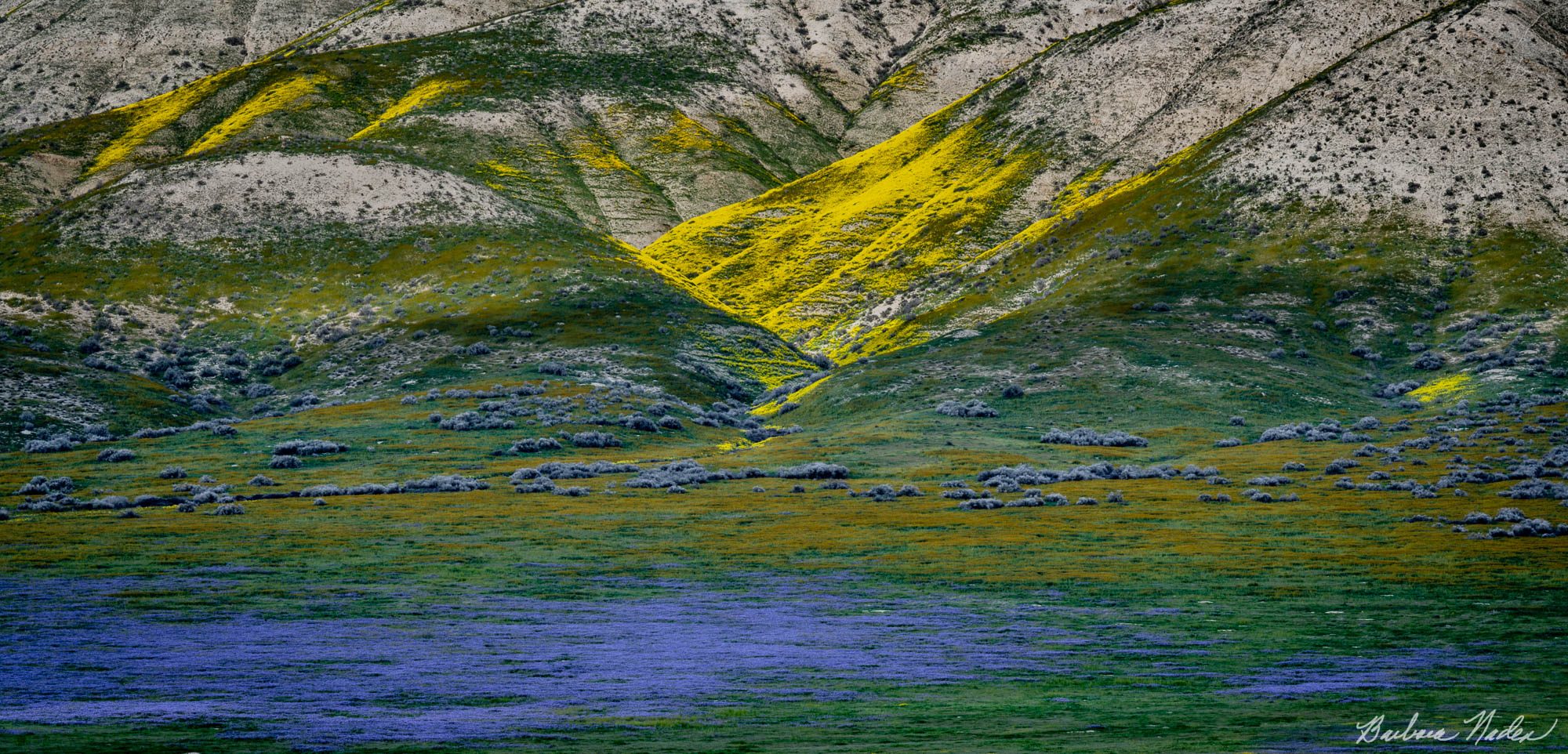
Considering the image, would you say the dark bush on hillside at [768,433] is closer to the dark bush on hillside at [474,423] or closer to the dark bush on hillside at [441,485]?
the dark bush on hillside at [474,423]

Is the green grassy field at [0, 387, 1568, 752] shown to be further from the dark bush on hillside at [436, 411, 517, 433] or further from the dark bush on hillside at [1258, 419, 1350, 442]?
the dark bush on hillside at [436, 411, 517, 433]

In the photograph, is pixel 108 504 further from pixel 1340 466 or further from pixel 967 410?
pixel 1340 466

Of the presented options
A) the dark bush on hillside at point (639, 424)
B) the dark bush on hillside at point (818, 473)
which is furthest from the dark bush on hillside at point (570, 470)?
the dark bush on hillside at point (639, 424)

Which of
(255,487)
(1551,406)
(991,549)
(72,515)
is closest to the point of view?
(991,549)

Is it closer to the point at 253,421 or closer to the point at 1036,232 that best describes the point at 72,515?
the point at 253,421

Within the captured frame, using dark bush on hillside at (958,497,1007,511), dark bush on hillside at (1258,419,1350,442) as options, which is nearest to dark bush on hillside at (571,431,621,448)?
dark bush on hillside at (958,497,1007,511)

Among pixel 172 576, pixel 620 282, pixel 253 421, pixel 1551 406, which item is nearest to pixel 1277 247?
pixel 1551 406
